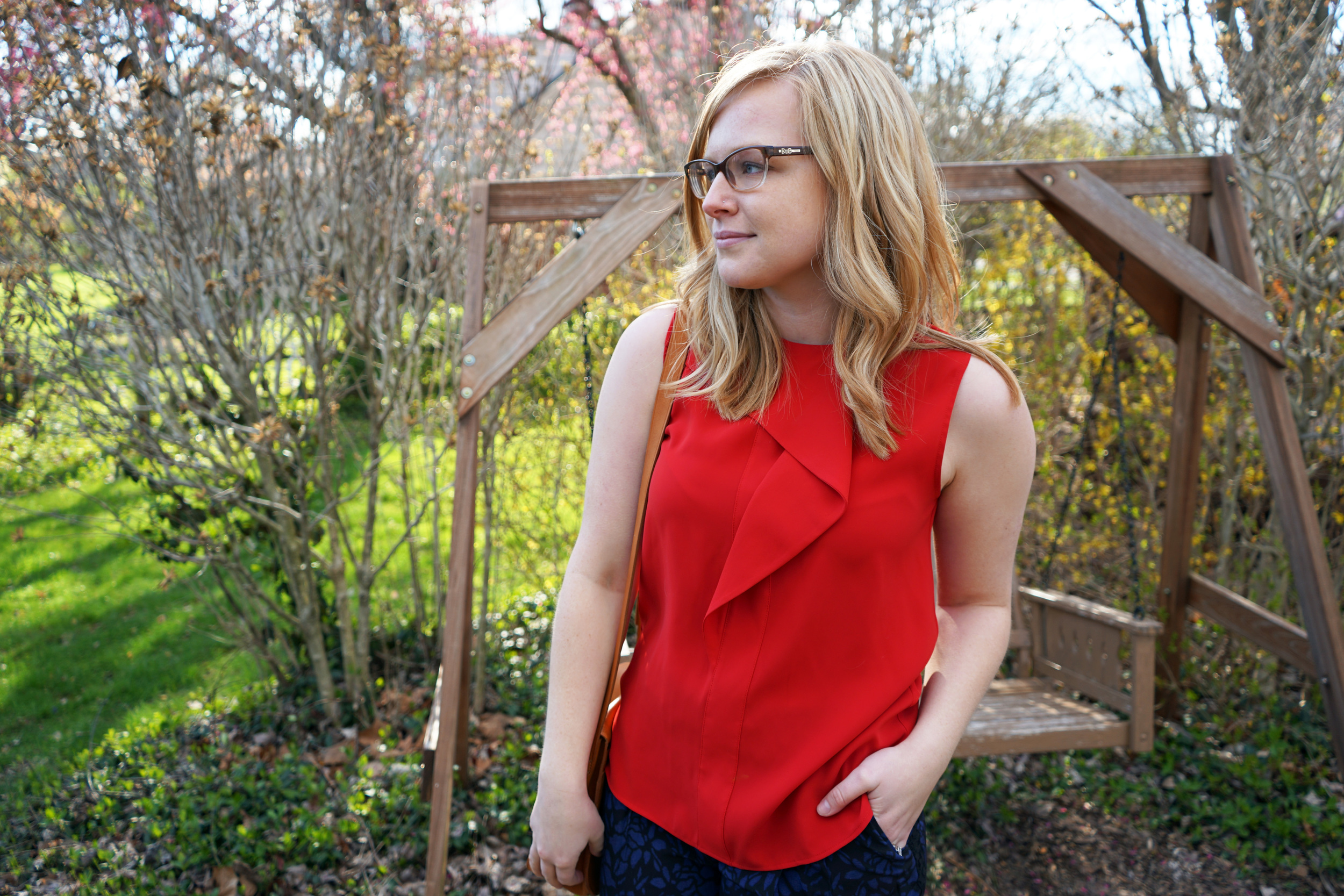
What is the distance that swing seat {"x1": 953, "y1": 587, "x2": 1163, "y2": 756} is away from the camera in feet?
9.70

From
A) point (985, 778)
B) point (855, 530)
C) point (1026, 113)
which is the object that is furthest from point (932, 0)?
point (855, 530)

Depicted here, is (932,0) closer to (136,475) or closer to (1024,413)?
(1024,413)

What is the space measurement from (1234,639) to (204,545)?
4.59m

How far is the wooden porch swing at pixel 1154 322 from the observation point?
8.46 feet

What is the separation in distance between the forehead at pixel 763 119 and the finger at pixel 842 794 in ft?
3.05

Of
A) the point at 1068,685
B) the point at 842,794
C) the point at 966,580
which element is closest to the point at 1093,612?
the point at 1068,685

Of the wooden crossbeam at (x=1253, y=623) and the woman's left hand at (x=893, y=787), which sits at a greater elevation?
the woman's left hand at (x=893, y=787)

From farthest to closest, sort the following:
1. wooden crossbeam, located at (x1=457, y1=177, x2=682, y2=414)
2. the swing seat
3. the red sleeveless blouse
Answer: the swing seat
wooden crossbeam, located at (x1=457, y1=177, x2=682, y2=414)
the red sleeveless blouse

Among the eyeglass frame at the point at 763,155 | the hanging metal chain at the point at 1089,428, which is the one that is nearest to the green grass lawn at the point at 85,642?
the eyeglass frame at the point at 763,155

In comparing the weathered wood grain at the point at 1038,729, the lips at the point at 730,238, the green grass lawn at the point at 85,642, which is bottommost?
the green grass lawn at the point at 85,642

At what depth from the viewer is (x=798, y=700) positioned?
1.27 meters

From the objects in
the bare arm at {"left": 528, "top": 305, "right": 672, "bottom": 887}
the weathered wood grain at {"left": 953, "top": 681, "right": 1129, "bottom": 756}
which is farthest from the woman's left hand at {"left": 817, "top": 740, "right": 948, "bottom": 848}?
the weathered wood grain at {"left": 953, "top": 681, "right": 1129, "bottom": 756}

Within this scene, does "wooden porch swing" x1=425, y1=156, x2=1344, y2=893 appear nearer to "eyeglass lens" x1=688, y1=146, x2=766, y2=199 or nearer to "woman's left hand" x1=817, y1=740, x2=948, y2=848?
"eyeglass lens" x1=688, y1=146, x2=766, y2=199

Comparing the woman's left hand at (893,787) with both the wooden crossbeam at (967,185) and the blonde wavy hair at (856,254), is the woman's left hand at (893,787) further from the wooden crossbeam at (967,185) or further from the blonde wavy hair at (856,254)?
the wooden crossbeam at (967,185)
